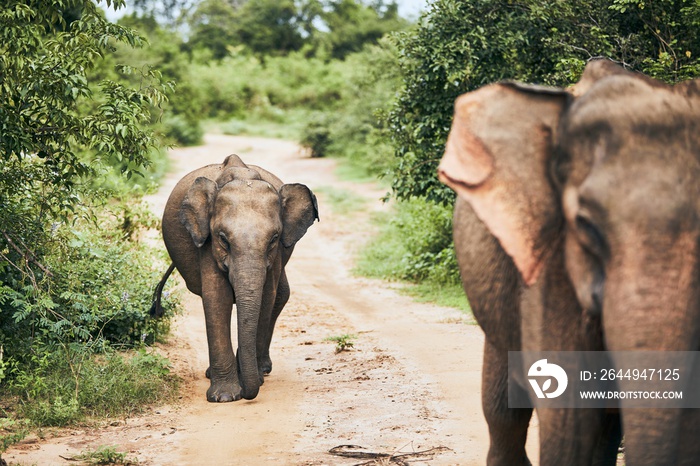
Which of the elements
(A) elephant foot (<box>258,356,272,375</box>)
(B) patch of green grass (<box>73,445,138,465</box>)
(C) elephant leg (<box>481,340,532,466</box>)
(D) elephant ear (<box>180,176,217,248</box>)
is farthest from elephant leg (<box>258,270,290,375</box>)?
(C) elephant leg (<box>481,340,532,466</box>)

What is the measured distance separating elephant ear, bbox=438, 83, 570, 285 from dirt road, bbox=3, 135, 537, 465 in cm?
265

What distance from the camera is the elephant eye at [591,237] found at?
3.41 meters

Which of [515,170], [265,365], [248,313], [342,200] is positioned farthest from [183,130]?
[515,170]

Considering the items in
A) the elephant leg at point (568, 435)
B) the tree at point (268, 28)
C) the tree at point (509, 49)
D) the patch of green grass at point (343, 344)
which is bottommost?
the patch of green grass at point (343, 344)

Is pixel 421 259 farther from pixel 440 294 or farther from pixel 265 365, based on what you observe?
pixel 265 365

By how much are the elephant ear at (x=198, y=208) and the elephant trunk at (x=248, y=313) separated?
57 centimetres

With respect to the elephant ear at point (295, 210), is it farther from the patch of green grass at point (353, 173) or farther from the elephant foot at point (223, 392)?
the patch of green grass at point (353, 173)

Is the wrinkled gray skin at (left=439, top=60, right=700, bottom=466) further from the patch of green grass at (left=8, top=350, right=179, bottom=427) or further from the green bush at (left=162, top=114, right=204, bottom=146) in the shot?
the green bush at (left=162, top=114, right=204, bottom=146)

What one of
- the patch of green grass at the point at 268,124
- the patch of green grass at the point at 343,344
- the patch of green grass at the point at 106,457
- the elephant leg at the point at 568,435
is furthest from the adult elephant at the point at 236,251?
the patch of green grass at the point at 268,124

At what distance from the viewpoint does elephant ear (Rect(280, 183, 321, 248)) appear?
8.43 metres

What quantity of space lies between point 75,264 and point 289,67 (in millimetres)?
38930

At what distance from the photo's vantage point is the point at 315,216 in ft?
27.9

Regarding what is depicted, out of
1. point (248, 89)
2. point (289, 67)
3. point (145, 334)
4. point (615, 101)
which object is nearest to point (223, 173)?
point (145, 334)

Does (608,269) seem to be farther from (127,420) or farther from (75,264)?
(75,264)
